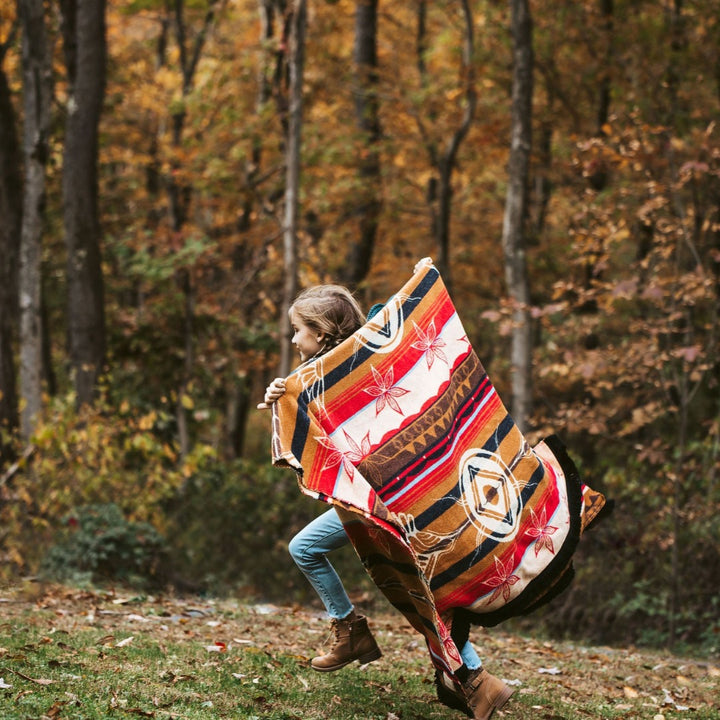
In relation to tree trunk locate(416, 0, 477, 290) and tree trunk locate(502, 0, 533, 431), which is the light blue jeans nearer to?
tree trunk locate(502, 0, 533, 431)

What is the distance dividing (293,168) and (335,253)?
749cm

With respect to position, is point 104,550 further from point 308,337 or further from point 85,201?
point 85,201

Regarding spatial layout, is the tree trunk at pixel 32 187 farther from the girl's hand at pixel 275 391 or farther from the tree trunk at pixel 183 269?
the girl's hand at pixel 275 391

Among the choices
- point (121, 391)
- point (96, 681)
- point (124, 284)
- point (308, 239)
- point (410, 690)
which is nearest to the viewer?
point (96, 681)

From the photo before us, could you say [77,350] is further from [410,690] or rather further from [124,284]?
[410,690]

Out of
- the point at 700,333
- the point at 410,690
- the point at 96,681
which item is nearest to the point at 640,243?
the point at 700,333

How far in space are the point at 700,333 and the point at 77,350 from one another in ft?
26.6

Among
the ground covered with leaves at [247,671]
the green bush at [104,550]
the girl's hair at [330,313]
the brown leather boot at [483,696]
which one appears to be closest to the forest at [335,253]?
the green bush at [104,550]

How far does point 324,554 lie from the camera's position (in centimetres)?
502

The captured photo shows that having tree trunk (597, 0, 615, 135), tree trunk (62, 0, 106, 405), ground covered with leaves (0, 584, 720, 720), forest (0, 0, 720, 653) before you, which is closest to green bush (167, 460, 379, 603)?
forest (0, 0, 720, 653)

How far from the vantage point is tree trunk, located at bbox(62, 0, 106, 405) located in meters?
12.9

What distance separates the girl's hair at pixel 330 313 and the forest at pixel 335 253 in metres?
4.95

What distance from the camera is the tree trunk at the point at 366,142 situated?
16734mm

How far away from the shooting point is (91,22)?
13.4 metres
